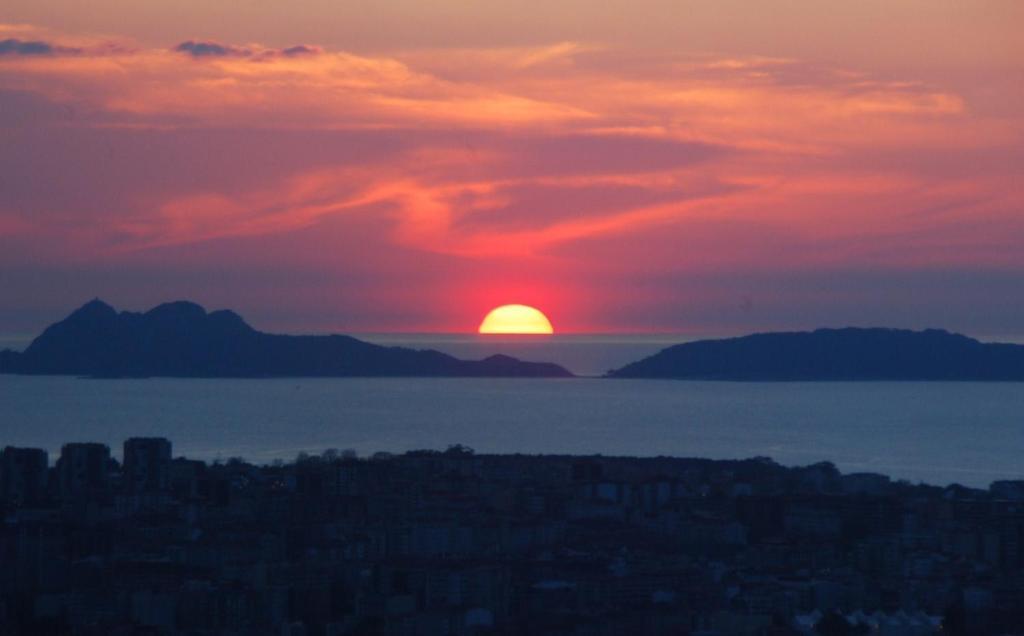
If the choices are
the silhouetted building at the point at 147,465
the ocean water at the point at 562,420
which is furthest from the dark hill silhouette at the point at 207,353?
the silhouetted building at the point at 147,465

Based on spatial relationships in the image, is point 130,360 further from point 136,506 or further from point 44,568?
point 44,568

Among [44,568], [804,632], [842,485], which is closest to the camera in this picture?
[804,632]

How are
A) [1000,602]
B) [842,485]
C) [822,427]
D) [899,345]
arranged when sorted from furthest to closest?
[899,345]
[822,427]
[842,485]
[1000,602]

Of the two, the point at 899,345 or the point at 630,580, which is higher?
the point at 899,345

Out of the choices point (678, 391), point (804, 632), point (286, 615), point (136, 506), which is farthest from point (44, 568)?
point (678, 391)

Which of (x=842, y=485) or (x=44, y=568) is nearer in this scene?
(x=44, y=568)

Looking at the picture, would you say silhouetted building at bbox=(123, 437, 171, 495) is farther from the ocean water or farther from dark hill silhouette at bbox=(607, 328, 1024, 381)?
dark hill silhouette at bbox=(607, 328, 1024, 381)

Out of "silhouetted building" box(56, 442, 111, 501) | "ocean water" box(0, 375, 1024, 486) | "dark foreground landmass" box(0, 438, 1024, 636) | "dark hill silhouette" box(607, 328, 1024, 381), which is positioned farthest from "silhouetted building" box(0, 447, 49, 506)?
"dark hill silhouette" box(607, 328, 1024, 381)

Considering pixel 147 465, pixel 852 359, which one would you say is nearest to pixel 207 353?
pixel 852 359

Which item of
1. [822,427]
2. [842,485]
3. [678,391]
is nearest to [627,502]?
[842,485]
